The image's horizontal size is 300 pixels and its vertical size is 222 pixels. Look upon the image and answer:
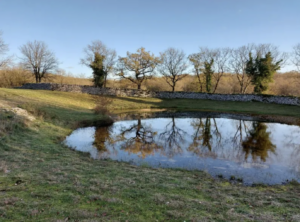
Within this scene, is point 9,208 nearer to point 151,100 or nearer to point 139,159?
point 139,159

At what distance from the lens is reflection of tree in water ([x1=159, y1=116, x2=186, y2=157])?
36.0 feet

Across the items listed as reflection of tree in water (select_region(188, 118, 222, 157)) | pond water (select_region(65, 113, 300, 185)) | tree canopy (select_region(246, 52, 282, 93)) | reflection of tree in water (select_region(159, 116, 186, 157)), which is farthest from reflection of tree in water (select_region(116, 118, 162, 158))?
tree canopy (select_region(246, 52, 282, 93))

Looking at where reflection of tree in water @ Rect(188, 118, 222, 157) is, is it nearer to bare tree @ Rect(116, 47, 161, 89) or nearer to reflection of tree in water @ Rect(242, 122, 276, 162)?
reflection of tree in water @ Rect(242, 122, 276, 162)

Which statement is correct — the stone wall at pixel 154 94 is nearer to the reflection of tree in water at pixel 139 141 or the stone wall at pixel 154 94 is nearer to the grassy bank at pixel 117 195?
the reflection of tree in water at pixel 139 141

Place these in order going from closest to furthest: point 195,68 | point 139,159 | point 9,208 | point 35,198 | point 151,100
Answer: point 9,208 → point 35,198 → point 139,159 → point 151,100 → point 195,68

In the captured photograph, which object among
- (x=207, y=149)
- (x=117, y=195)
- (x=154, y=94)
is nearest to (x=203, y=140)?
(x=207, y=149)

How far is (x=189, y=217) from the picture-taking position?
3.83 m

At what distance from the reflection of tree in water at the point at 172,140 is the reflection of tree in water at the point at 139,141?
0.70 m

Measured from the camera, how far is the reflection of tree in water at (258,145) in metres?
10.5

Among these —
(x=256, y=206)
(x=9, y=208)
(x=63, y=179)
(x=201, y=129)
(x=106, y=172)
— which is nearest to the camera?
(x=9, y=208)

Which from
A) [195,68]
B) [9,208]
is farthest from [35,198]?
[195,68]

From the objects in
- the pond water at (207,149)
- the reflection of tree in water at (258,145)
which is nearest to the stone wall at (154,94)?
the pond water at (207,149)

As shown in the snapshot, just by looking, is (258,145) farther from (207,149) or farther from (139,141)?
(139,141)

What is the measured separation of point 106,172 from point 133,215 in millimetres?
3324
